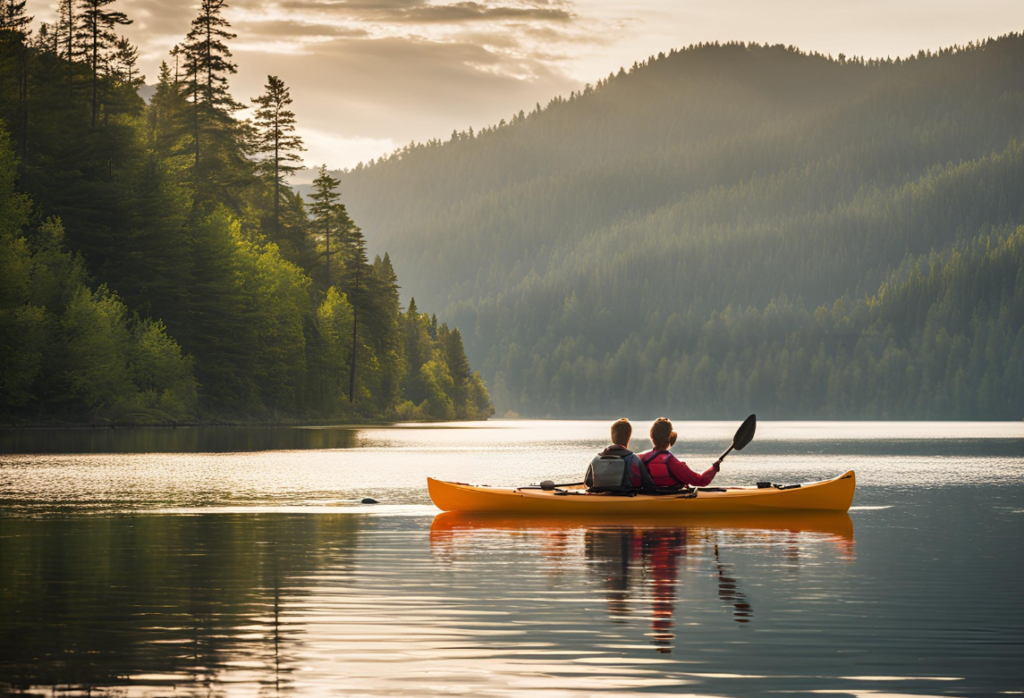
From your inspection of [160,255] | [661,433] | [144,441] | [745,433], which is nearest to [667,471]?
[661,433]

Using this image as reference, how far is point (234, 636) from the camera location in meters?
14.8

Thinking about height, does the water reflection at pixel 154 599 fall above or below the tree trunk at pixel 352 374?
below

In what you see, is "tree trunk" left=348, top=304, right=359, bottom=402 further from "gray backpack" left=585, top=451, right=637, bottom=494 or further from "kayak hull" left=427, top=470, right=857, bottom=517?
"gray backpack" left=585, top=451, right=637, bottom=494

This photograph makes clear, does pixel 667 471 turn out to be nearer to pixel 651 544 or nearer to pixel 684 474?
pixel 684 474

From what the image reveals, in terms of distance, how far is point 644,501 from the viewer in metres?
28.7

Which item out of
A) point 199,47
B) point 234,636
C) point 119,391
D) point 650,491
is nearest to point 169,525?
point 650,491

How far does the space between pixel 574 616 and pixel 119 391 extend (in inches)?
3015

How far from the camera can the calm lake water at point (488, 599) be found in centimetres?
1271

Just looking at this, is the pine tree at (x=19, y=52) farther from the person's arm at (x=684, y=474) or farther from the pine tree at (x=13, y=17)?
the person's arm at (x=684, y=474)

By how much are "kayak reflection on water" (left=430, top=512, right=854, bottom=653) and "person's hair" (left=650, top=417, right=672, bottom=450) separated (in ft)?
5.91

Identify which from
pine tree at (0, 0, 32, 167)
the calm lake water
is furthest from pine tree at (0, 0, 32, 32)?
the calm lake water

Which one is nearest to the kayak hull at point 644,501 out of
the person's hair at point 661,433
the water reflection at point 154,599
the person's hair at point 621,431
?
the person's hair at point 661,433

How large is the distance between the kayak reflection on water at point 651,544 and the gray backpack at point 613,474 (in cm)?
81

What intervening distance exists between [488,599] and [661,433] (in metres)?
10.9
